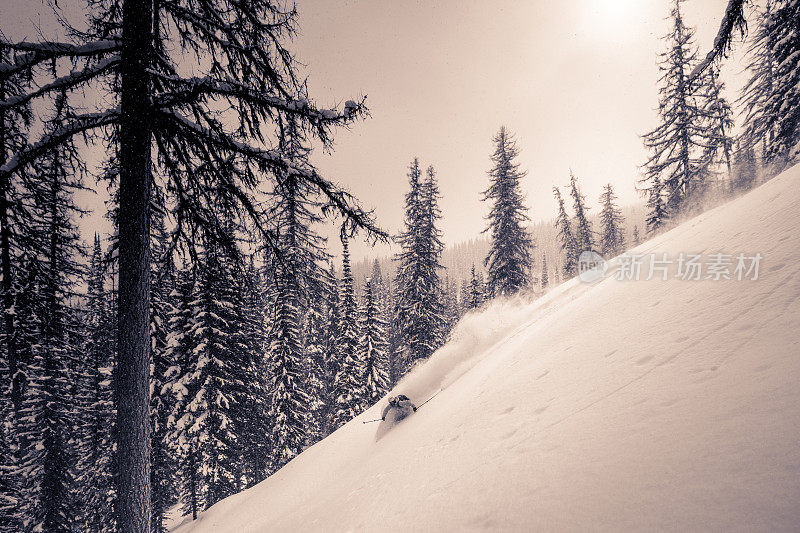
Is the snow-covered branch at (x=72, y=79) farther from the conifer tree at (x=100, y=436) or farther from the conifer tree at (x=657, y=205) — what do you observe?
the conifer tree at (x=657, y=205)

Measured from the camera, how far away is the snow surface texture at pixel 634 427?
1.54 m

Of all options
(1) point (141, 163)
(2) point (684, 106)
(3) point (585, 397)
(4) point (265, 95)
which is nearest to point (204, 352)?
(1) point (141, 163)

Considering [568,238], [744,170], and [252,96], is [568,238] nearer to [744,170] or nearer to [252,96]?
[744,170]

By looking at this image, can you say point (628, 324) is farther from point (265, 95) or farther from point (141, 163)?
point (141, 163)

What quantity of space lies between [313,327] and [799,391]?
953 inches

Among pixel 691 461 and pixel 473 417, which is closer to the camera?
pixel 691 461

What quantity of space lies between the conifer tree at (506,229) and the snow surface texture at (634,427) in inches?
563

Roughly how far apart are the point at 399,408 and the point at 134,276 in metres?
6.30

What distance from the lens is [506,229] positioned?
20.6 meters

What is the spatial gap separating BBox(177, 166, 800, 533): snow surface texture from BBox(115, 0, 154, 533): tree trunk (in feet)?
8.18

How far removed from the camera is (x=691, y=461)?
5.55 ft

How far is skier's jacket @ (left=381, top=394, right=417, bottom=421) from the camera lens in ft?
25.1

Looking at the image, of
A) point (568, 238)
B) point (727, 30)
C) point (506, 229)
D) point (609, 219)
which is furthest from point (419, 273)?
point (609, 219)

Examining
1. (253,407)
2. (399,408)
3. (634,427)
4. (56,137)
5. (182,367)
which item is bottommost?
(253,407)
